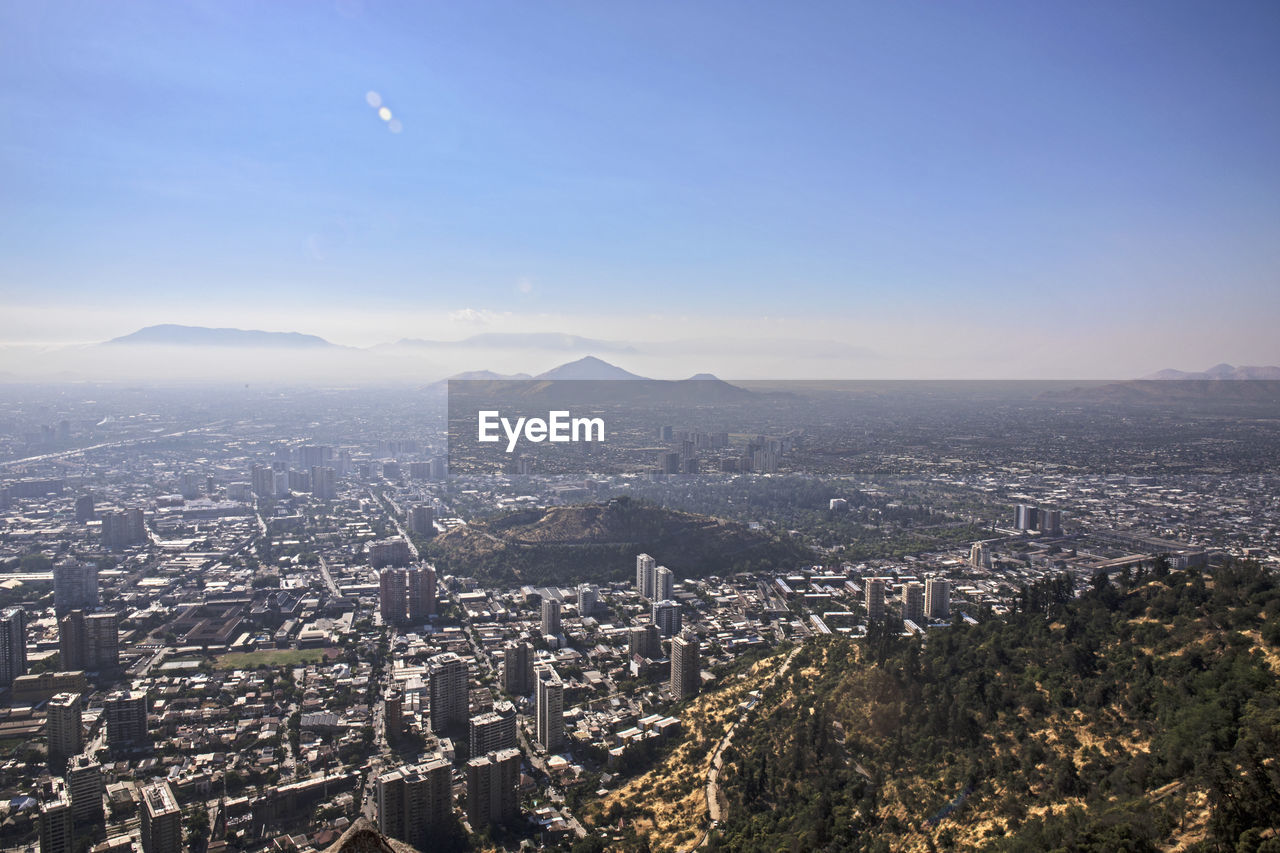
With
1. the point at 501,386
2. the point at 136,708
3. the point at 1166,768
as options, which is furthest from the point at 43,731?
the point at 501,386

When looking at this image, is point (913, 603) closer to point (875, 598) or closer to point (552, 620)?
point (875, 598)

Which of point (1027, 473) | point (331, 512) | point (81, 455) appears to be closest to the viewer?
point (331, 512)

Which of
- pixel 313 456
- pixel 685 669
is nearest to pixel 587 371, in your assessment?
pixel 313 456

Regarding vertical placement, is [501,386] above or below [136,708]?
above

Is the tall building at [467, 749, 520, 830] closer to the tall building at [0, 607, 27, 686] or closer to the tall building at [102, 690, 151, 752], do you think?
the tall building at [102, 690, 151, 752]

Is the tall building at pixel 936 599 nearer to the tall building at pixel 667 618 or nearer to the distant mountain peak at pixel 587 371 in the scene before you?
the tall building at pixel 667 618

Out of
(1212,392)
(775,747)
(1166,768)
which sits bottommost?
(775,747)

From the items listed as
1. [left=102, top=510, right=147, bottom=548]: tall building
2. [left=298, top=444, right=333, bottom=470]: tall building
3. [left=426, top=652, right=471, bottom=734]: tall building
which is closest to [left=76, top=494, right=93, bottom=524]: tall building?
[left=102, top=510, right=147, bottom=548]: tall building

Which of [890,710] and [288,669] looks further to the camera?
[288,669]

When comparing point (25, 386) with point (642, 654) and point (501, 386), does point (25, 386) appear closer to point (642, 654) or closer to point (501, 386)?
point (501, 386)
